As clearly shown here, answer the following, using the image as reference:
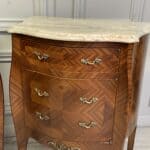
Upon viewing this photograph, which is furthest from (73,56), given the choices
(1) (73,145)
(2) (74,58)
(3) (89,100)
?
(1) (73,145)

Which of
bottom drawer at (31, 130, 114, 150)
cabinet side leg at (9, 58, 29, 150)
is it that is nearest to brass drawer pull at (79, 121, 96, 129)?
bottom drawer at (31, 130, 114, 150)

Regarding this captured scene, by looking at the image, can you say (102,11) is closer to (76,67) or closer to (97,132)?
(76,67)

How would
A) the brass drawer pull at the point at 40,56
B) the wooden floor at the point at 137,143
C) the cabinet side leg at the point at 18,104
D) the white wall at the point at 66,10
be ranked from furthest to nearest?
the wooden floor at the point at 137,143, the white wall at the point at 66,10, the cabinet side leg at the point at 18,104, the brass drawer pull at the point at 40,56

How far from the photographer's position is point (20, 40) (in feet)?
3.97

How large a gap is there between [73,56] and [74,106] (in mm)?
259

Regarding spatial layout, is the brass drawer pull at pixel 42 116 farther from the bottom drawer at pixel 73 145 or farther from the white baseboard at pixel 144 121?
the white baseboard at pixel 144 121

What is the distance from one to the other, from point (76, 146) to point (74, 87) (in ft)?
1.15

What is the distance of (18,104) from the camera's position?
1344 millimetres

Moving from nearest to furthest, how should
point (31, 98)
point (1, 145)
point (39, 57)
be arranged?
point (39, 57)
point (31, 98)
point (1, 145)

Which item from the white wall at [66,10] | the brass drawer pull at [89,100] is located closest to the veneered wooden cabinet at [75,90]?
the brass drawer pull at [89,100]

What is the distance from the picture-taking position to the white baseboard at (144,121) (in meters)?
2.06

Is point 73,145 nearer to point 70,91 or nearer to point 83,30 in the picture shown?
point 70,91

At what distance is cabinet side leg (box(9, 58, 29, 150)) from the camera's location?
4.21 feet

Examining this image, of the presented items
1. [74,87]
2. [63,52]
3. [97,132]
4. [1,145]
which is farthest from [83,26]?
[1,145]
